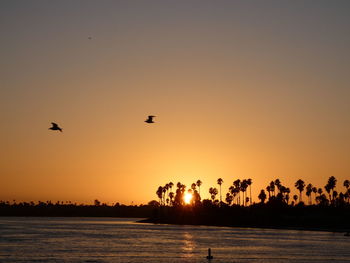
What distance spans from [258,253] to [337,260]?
1553 centimetres

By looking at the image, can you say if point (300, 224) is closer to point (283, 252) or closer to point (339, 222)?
point (339, 222)

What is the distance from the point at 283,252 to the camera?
9819cm

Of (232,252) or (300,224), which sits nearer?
(232,252)

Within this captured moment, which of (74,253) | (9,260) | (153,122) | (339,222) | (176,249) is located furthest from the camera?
(339,222)

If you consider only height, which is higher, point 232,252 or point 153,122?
point 153,122

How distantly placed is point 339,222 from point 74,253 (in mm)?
122104

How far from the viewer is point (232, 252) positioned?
97.2 m

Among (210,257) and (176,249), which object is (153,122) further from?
(176,249)

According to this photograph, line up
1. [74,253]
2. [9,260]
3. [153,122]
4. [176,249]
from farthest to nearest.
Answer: [176,249], [74,253], [9,260], [153,122]

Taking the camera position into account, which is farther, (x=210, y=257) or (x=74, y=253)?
(x=74, y=253)

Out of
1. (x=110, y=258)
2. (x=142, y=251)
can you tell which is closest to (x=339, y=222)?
(x=142, y=251)

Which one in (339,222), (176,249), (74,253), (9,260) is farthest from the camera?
(339,222)

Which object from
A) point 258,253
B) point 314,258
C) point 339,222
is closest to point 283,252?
point 258,253

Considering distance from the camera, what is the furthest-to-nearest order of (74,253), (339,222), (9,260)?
1. (339,222)
2. (74,253)
3. (9,260)
